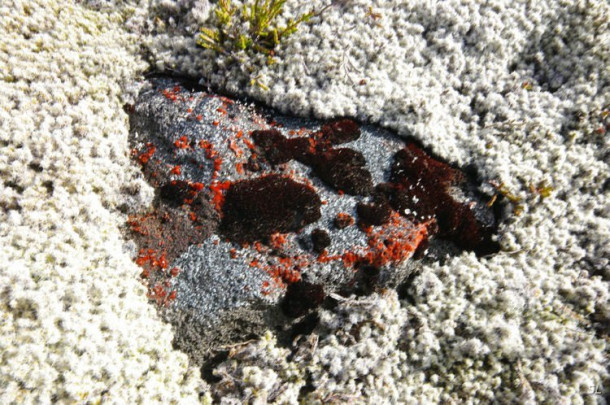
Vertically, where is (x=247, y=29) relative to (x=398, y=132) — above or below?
above

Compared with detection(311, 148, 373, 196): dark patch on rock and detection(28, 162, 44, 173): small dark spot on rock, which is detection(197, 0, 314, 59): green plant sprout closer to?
detection(311, 148, 373, 196): dark patch on rock

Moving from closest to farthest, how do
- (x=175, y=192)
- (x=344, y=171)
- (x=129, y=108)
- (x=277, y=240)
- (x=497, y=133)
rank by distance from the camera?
(x=277, y=240) < (x=175, y=192) < (x=344, y=171) < (x=129, y=108) < (x=497, y=133)

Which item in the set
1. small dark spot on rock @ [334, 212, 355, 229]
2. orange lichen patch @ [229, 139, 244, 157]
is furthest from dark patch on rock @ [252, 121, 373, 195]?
small dark spot on rock @ [334, 212, 355, 229]

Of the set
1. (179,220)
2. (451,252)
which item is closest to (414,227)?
(451,252)

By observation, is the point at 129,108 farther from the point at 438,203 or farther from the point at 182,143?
the point at 438,203

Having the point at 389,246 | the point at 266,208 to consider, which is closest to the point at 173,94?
the point at 266,208

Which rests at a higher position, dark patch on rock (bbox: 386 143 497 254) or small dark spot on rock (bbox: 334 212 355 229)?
dark patch on rock (bbox: 386 143 497 254)
